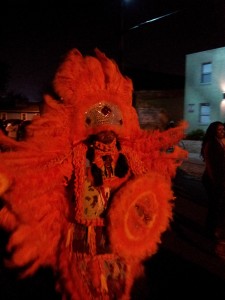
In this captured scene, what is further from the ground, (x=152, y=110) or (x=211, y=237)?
(x=152, y=110)

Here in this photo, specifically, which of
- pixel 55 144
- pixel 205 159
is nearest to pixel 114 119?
pixel 55 144

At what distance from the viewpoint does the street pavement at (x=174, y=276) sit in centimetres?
398

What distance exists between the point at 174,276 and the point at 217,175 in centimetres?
153

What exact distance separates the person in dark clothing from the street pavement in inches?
11.1

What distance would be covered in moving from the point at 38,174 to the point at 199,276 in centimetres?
250

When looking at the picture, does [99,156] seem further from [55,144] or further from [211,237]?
[211,237]

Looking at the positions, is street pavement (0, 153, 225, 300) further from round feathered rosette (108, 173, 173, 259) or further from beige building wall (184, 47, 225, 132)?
beige building wall (184, 47, 225, 132)

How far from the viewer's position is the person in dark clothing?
16.7 feet

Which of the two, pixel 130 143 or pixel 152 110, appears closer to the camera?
pixel 130 143

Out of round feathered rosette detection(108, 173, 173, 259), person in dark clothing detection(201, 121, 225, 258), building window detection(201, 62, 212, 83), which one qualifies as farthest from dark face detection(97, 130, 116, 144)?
building window detection(201, 62, 212, 83)

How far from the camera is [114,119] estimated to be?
3.12 meters

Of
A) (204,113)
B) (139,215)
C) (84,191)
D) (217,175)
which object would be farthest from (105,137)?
(204,113)

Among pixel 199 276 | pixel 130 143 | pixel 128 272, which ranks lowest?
pixel 199 276

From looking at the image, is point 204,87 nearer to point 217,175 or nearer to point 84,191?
point 217,175
